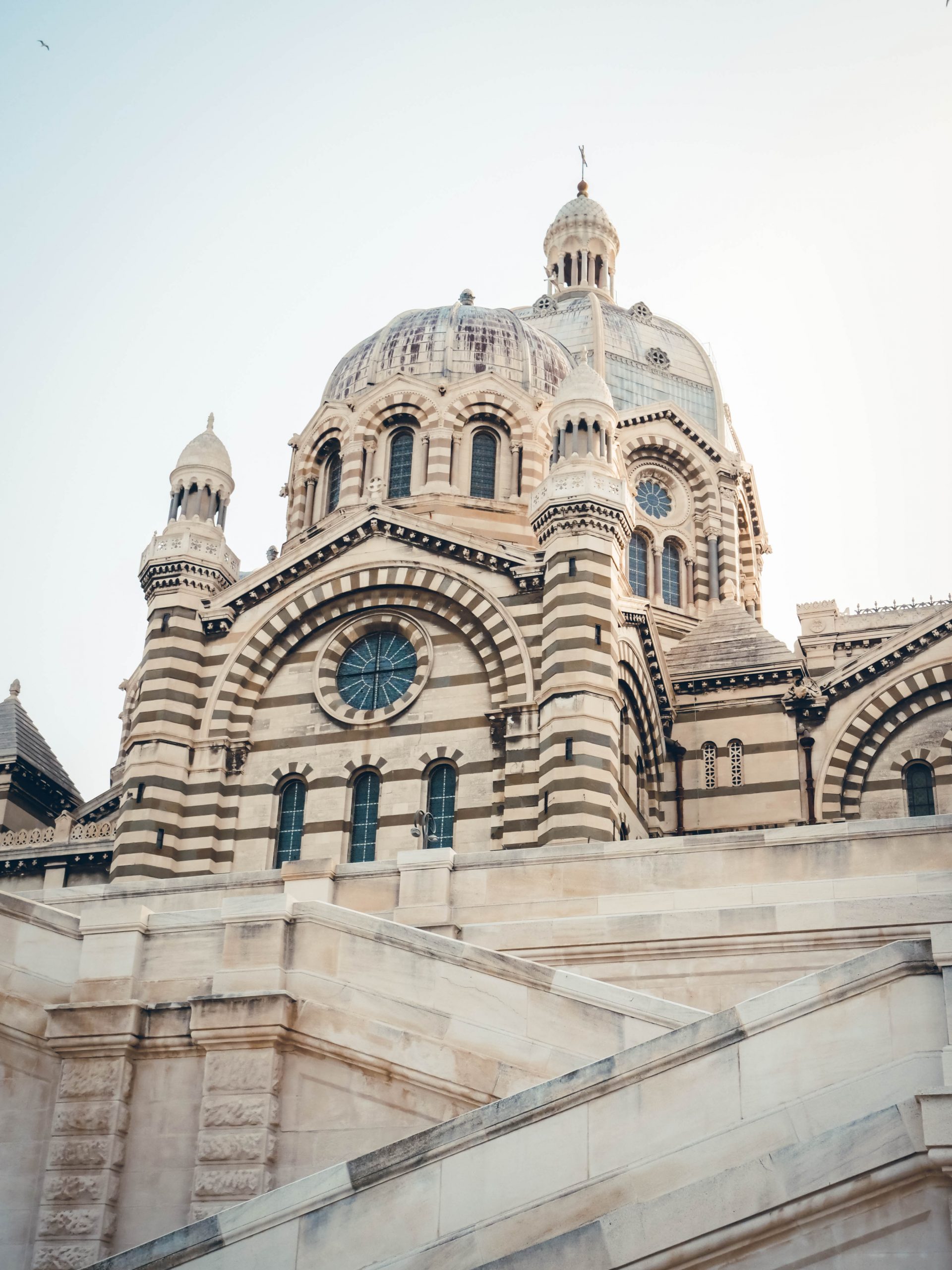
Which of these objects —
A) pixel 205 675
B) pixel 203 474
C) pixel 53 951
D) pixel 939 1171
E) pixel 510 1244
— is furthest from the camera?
pixel 203 474

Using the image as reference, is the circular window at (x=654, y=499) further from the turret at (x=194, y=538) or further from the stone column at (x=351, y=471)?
the turret at (x=194, y=538)

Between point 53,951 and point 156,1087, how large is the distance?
1861mm

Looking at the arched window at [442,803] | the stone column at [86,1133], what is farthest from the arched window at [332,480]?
Result: the stone column at [86,1133]

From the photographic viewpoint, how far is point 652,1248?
935cm

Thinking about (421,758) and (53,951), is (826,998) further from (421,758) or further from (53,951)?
(421,758)

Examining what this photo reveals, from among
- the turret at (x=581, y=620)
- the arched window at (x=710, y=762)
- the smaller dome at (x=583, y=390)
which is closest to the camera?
the turret at (x=581, y=620)

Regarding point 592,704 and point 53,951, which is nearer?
point 53,951

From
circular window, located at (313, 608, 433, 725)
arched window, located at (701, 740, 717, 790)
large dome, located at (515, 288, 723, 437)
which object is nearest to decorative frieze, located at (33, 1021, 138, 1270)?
circular window, located at (313, 608, 433, 725)

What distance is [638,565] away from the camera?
39.2m

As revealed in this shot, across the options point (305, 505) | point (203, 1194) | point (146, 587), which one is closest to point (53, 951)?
point (203, 1194)

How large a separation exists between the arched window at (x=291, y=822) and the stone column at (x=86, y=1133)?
480 inches

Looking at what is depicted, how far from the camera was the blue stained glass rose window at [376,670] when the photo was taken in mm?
27688

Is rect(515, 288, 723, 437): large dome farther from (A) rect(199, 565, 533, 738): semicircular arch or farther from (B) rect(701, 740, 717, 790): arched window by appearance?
(A) rect(199, 565, 533, 738): semicircular arch

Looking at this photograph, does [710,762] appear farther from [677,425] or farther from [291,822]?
[677,425]
